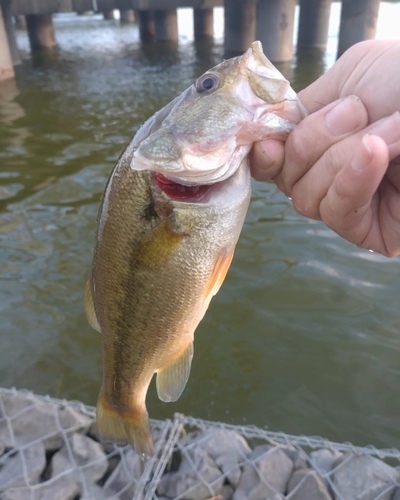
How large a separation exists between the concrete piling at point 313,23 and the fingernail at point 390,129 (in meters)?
22.3

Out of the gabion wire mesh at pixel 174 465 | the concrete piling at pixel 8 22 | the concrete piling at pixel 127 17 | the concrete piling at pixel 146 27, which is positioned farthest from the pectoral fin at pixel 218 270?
the concrete piling at pixel 127 17

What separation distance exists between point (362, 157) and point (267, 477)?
2096mm

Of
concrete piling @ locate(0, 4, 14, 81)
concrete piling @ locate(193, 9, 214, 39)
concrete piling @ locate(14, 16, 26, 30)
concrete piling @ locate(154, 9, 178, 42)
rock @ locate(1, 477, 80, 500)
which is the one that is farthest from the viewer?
concrete piling @ locate(14, 16, 26, 30)

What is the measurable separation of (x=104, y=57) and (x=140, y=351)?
70.4ft

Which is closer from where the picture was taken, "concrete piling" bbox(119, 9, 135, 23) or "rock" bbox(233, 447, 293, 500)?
"rock" bbox(233, 447, 293, 500)

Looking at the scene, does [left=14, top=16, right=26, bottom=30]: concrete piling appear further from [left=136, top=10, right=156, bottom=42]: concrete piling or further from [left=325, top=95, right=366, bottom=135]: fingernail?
[left=325, top=95, right=366, bottom=135]: fingernail

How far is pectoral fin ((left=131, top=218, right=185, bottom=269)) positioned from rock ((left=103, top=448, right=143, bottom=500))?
1628 millimetres

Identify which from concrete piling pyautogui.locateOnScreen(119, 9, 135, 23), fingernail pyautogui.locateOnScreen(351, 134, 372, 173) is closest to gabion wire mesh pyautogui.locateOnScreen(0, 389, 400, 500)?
fingernail pyautogui.locateOnScreen(351, 134, 372, 173)

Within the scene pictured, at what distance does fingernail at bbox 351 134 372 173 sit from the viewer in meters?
1.25

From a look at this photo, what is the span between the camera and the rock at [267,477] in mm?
2586

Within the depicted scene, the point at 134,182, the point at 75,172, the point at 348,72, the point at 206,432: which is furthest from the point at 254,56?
the point at 75,172

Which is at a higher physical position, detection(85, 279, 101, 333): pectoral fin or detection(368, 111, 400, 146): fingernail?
detection(368, 111, 400, 146): fingernail

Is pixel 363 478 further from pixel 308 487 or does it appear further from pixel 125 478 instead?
pixel 125 478

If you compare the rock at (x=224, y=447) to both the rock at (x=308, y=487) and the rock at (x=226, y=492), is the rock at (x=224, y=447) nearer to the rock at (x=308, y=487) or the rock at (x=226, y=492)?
the rock at (x=226, y=492)
